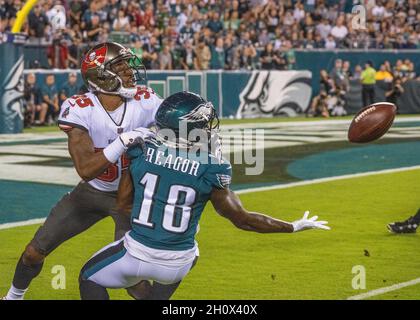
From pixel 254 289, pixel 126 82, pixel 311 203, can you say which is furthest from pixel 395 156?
pixel 126 82

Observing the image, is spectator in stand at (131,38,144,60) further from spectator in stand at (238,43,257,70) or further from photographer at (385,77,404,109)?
photographer at (385,77,404,109)

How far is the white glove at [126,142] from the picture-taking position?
17.8 ft

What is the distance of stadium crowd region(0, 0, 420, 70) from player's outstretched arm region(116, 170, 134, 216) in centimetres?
1686

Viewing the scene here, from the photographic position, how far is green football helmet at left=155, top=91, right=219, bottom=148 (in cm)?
530

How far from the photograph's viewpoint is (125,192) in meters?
5.57

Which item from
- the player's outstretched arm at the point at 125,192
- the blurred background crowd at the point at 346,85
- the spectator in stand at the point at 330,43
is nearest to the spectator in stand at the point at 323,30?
the spectator in stand at the point at 330,43

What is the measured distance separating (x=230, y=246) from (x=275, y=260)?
80cm

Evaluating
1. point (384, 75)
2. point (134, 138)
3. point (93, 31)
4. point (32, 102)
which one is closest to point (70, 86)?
point (32, 102)

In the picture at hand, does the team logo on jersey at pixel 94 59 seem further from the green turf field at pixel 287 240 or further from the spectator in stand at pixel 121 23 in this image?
the spectator in stand at pixel 121 23

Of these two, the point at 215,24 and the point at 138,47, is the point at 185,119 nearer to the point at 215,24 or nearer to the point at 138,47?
the point at 138,47

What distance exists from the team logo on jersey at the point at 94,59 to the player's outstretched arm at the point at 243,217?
1.38 m

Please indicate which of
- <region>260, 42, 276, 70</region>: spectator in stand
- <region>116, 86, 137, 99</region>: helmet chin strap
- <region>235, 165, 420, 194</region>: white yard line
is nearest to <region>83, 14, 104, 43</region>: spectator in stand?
<region>260, 42, 276, 70</region>: spectator in stand

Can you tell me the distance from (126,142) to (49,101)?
55.4 feet

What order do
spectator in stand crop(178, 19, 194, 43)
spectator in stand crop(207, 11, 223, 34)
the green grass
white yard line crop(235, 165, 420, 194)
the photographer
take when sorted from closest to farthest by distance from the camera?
the green grass
white yard line crop(235, 165, 420, 194)
spectator in stand crop(178, 19, 194, 43)
spectator in stand crop(207, 11, 223, 34)
the photographer
